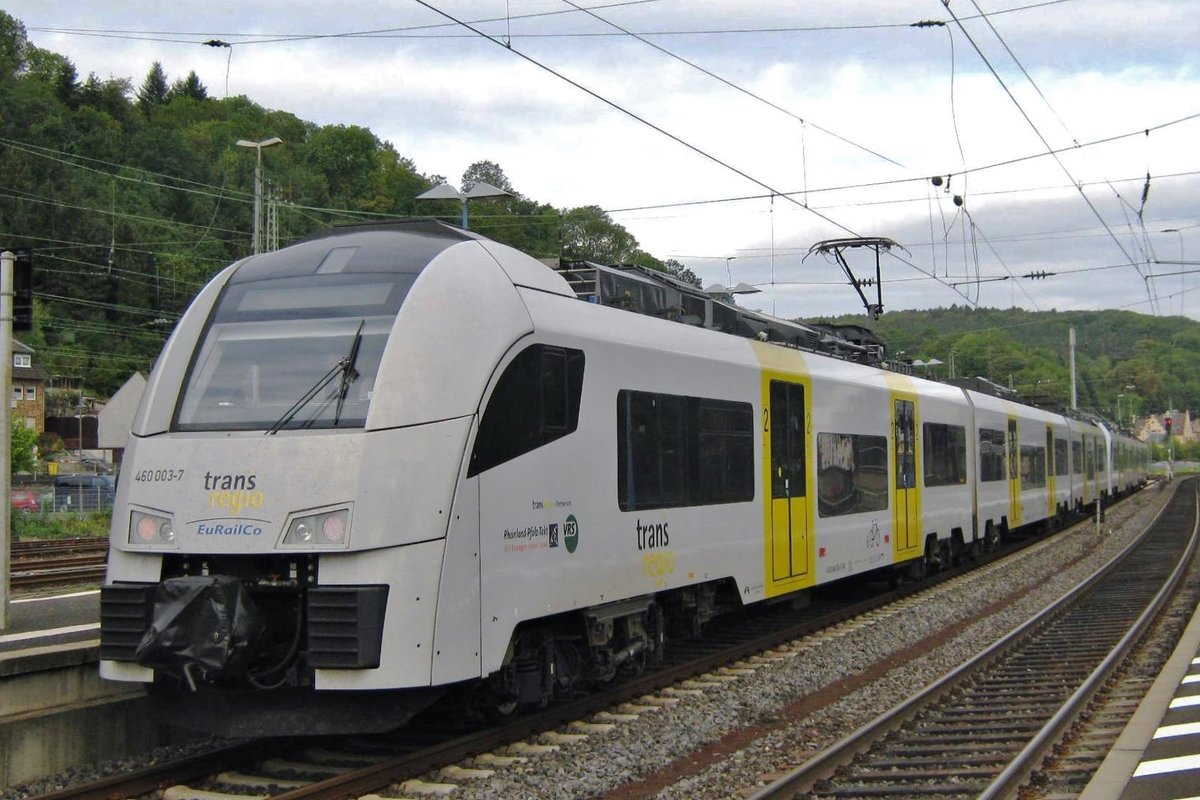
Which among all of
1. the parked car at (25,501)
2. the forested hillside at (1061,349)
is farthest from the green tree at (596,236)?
the parked car at (25,501)

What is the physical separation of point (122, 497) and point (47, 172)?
71419 millimetres

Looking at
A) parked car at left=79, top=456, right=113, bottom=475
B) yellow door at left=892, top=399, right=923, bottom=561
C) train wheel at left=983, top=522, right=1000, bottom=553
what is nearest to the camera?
yellow door at left=892, top=399, right=923, bottom=561

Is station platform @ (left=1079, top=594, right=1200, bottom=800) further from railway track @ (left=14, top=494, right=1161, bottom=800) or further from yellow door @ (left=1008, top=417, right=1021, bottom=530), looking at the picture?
yellow door @ (left=1008, top=417, right=1021, bottom=530)

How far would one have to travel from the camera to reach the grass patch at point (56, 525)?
2927 centimetres

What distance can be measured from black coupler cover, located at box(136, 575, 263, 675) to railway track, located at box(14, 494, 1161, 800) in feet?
2.40

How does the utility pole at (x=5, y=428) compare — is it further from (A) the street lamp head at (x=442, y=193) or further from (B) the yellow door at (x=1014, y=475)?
(B) the yellow door at (x=1014, y=475)

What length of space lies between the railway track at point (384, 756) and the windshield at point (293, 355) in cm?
205

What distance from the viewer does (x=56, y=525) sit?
30672 millimetres

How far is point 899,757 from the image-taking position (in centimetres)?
829

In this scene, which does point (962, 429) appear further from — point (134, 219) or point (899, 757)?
point (134, 219)

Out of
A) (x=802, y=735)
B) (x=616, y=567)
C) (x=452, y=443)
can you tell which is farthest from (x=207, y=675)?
(x=802, y=735)

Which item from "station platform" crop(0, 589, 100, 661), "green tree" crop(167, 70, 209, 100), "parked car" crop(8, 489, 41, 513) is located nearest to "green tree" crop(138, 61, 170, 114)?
"green tree" crop(167, 70, 209, 100)

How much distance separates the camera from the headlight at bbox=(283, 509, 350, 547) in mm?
Result: 7059

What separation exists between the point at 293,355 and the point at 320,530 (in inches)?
52.1
